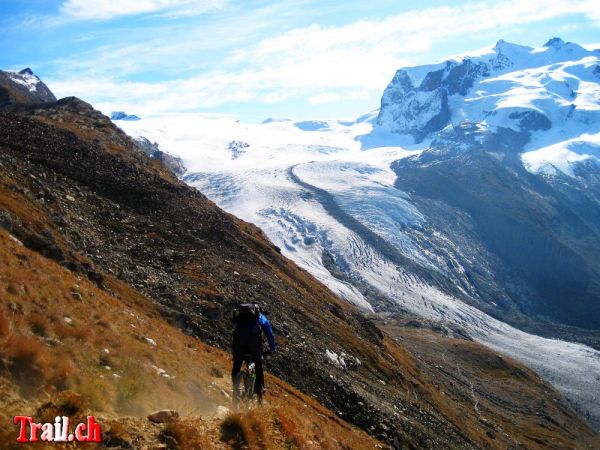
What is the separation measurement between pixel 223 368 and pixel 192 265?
19858 mm

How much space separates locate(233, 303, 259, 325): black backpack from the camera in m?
17.1

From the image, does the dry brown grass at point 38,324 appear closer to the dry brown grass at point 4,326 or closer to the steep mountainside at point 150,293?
the steep mountainside at point 150,293

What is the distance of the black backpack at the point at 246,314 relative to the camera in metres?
17.1

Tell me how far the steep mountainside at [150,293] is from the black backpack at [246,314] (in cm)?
264

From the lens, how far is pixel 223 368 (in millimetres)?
22844

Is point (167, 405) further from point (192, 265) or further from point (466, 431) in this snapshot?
point (466, 431)

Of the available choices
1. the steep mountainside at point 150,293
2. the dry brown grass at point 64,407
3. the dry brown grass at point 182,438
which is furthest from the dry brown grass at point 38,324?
the dry brown grass at point 182,438

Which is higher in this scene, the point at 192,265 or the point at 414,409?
the point at 192,265

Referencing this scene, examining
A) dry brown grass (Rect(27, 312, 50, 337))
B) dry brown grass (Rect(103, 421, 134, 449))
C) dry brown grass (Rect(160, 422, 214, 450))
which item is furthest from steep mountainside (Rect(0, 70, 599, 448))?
dry brown grass (Rect(160, 422, 214, 450))

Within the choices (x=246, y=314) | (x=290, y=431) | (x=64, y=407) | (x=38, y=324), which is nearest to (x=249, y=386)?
(x=246, y=314)

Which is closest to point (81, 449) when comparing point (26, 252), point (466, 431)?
point (26, 252)

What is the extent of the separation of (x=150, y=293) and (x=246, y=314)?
17780 millimetres

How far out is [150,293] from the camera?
109 ft

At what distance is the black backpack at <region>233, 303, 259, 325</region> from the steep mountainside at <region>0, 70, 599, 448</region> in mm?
2638
